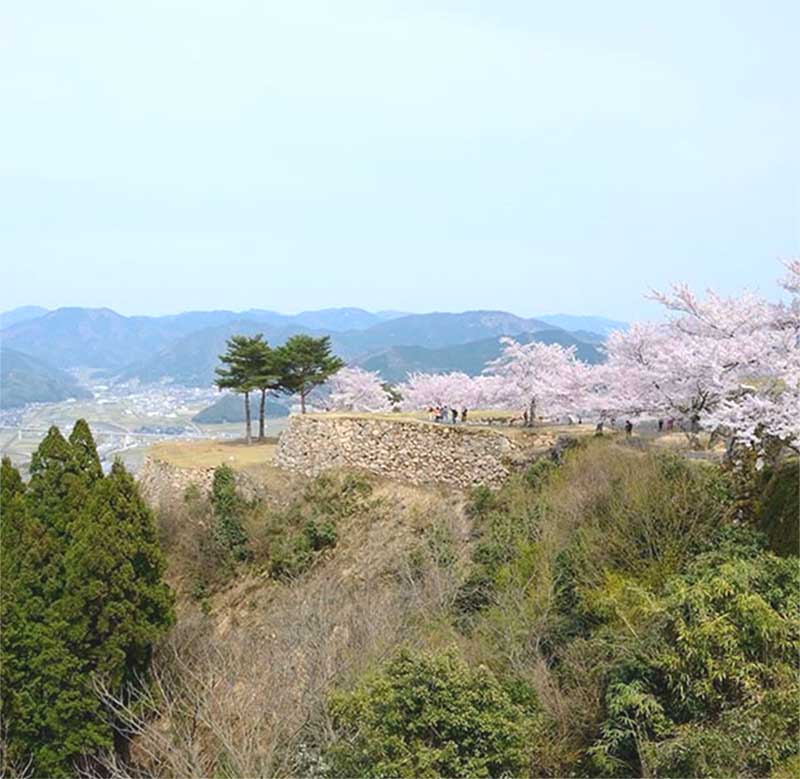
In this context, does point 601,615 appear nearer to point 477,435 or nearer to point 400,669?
point 400,669

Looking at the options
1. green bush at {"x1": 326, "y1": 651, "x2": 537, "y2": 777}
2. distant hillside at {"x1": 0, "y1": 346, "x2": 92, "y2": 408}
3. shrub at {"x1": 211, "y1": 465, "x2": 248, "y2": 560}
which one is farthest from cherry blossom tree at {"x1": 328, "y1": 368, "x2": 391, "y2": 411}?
distant hillside at {"x1": 0, "y1": 346, "x2": 92, "y2": 408}

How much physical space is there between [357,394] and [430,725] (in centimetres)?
2782

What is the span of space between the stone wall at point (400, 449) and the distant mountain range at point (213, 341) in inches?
3133

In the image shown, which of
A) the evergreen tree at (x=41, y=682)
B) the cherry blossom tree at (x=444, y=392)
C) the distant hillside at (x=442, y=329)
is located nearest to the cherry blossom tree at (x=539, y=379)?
the cherry blossom tree at (x=444, y=392)

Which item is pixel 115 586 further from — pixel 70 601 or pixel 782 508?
pixel 782 508

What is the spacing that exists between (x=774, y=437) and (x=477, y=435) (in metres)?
7.56

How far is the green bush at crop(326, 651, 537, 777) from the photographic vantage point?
5895 millimetres

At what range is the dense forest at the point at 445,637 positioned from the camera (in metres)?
6.20

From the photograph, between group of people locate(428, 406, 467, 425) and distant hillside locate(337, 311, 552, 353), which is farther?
distant hillside locate(337, 311, 552, 353)

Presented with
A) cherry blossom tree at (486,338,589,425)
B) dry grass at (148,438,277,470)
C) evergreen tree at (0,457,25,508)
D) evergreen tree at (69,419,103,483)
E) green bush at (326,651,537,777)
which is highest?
cherry blossom tree at (486,338,589,425)

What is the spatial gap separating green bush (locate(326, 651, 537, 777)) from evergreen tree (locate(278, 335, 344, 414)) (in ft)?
59.9

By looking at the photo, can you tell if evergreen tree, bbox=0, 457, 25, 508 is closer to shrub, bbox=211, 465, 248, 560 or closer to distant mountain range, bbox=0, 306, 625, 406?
shrub, bbox=211, 465, 248, 560

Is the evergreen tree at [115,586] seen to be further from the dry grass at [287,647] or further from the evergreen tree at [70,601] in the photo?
the dry grass at [287,647]

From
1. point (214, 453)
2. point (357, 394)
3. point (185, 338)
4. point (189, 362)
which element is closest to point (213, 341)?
point (185, 338)
